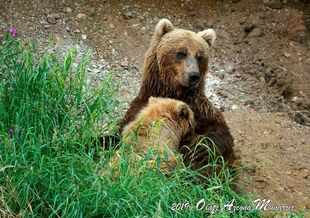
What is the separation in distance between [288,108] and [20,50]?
3.20 meters

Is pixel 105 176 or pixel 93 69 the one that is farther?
pixel 93 69

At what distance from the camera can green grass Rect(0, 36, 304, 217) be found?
5.07m

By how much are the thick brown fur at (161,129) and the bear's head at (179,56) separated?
0.35 metres

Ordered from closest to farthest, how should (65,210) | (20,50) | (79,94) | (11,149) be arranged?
(65,210)
(11,149)
(79,94)
(20,50)

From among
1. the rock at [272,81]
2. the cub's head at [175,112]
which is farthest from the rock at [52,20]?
the cub's head at [175,112]

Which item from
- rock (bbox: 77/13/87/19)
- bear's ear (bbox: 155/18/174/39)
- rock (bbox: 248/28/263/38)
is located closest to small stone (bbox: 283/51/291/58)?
rock (bbox: 248/28/263/38)

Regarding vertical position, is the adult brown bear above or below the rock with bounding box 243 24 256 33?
above

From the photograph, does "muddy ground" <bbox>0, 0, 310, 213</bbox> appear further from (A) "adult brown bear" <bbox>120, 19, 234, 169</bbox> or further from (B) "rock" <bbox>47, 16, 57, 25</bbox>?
(A) "adult brown bear" <bbox>120, 19, 234, 169</bbox>

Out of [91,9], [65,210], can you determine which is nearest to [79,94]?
[65,210]

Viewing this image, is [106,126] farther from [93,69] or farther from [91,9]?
[91,9]

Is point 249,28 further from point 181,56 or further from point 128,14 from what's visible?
point 181,56

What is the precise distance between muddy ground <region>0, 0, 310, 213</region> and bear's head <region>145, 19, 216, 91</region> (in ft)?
3.36

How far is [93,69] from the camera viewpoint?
26.6ft

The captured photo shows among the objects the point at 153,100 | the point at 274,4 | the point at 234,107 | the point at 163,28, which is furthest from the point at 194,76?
the point at 274,4
